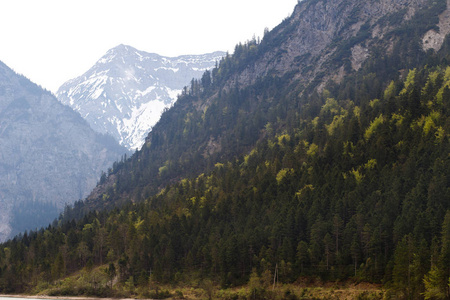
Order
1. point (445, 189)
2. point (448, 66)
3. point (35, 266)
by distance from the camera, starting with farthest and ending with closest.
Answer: point (448, 66), point (35, 266), point (445, 189)

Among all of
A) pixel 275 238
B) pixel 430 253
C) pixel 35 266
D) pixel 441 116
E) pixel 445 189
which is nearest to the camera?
pixel 430 253

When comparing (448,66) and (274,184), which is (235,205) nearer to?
(274,184)

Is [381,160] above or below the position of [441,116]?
below

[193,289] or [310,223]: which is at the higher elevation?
[310,223]

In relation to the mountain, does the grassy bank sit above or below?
below

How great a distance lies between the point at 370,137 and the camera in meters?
149

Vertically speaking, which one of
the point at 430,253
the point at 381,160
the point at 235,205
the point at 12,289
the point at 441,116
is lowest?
the point at 12,289

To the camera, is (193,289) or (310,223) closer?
(193,289)

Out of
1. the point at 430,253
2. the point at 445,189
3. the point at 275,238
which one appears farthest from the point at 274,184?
the point at 430,253

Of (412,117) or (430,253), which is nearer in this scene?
(430,253)

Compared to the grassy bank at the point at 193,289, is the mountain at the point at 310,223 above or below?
above

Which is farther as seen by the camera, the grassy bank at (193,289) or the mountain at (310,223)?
the mountain at (310,223)

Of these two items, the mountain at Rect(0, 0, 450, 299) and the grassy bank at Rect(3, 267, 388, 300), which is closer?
the grassy bank at Rect(3, 267, 388, 300)

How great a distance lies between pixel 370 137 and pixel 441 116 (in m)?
21.7
